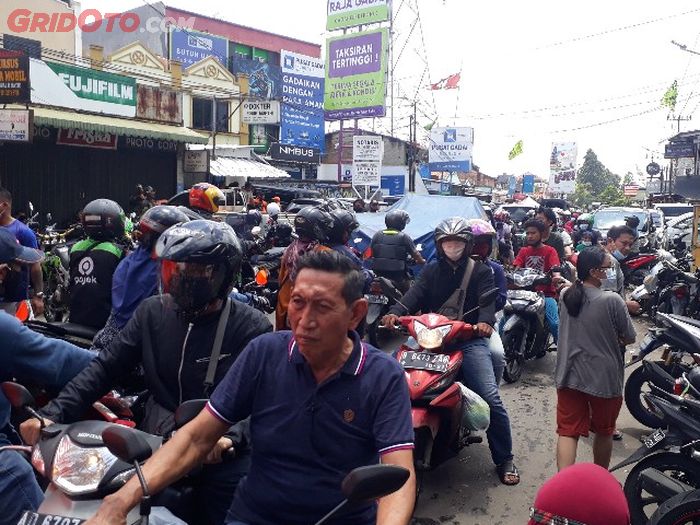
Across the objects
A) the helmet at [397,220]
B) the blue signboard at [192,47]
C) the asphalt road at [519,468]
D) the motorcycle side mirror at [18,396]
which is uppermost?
the blue signboard at [192,47]

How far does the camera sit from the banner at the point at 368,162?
18281 millimetres

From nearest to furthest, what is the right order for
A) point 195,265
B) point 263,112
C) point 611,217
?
1. point 195,265
2. point 611,217
3. point 263,112

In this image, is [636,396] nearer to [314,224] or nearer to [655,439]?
[655,439]

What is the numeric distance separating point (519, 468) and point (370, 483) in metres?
3.59

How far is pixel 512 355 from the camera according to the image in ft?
23.5

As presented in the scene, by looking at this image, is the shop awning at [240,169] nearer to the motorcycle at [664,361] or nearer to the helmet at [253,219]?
the helmet at [253,219]

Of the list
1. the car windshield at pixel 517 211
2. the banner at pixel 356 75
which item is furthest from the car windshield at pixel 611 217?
the banner at pixel 356 75

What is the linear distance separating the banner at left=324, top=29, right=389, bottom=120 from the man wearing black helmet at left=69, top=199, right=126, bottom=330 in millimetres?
22796

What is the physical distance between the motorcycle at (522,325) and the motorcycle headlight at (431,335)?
8.97ft

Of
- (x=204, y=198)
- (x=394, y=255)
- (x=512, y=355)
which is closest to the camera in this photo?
(x=204, y=198)

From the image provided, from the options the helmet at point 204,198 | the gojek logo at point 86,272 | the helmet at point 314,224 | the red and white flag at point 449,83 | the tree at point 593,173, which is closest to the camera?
the gojek logo at point 86,272

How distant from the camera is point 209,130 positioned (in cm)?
3183

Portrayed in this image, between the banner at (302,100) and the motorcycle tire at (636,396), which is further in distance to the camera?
the banner at (302,100)

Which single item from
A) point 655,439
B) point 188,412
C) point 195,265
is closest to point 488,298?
point 655,439
